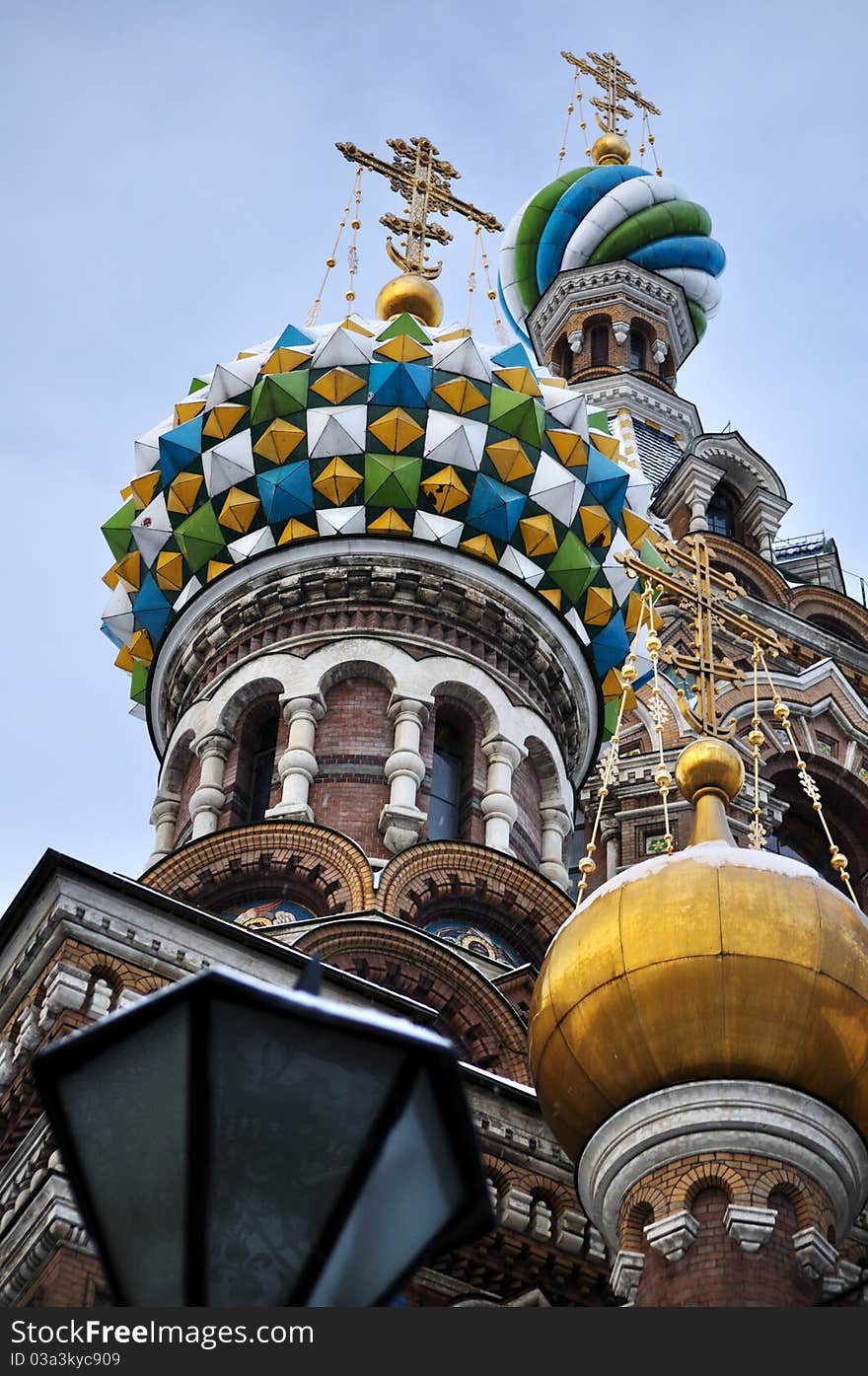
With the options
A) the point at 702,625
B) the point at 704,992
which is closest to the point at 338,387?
the point at 702,625

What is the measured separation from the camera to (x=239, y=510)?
1498 cm

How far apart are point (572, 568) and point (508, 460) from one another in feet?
2.92

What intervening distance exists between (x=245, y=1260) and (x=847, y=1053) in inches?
239

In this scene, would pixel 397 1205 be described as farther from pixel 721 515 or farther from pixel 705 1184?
pixel 721 515

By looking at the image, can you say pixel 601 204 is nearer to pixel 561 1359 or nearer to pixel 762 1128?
pixel 762 1128

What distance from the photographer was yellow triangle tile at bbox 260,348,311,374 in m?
15.2

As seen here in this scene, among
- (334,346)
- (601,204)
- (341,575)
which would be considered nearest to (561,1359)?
(341,575)

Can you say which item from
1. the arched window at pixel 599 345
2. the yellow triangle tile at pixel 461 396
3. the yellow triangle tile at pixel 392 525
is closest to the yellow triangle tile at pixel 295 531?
the yellow triangle tile at pixel 392 525

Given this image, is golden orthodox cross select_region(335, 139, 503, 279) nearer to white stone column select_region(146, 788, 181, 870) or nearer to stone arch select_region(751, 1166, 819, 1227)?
white stone column select_region(146, 788, 181, 870)

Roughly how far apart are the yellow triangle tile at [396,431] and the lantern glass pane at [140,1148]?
12.0 m

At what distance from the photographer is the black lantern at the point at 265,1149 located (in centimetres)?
284

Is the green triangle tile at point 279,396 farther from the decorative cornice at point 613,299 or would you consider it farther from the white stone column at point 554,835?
the decorative cornice at point 613,299

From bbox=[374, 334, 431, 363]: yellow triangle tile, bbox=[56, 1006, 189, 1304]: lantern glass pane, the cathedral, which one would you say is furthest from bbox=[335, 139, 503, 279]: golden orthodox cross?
bbox=[56, 1006, 189, 1304]: lantern glass pane

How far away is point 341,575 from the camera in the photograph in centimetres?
1466
